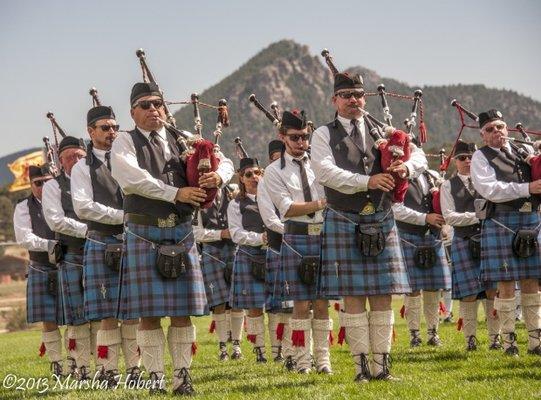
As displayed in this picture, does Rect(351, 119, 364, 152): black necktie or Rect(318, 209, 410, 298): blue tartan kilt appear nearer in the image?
Rect(318, 209, 410, 298): blue tartan kilt

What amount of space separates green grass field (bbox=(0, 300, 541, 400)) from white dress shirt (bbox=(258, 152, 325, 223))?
4.43 feet

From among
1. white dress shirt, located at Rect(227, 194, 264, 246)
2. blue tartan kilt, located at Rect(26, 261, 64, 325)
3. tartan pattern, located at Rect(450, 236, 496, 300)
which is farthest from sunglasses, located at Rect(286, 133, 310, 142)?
blue tartan kilt, located at Rect(26, 261, 64, 325)

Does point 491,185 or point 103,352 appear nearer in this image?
point 103,352

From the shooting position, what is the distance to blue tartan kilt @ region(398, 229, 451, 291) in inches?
384

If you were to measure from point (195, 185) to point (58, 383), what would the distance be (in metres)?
2.76

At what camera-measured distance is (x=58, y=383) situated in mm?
7598

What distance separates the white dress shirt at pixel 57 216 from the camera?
7961 millimetres

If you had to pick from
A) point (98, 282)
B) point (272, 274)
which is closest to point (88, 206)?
point (98, 282)

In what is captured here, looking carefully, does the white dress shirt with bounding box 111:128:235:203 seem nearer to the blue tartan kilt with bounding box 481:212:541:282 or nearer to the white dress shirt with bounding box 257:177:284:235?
the white dress shirt with bounding box 257:177:284:235

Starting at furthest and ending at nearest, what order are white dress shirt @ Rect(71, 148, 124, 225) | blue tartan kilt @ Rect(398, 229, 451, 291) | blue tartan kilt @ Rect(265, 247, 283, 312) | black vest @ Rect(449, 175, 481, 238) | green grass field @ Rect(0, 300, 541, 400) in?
blue tartan kilt @ Rect(398, 229, 451, 291)
black vest @ Rect(449, 175, 481, 238)
blue tartan kilt @ Rect(265, 247, 283, 312)
white dress shirt @ Rect(71, 148, 124, 225)
green grass field @ Rect(0, 300, 541, 400)

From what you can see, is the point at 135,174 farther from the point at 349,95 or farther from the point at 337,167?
the point at 349,95

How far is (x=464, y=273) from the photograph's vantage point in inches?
353

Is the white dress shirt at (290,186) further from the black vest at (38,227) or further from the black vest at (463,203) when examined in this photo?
the black vest at (38,227)

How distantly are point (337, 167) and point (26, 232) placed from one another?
4.42m
